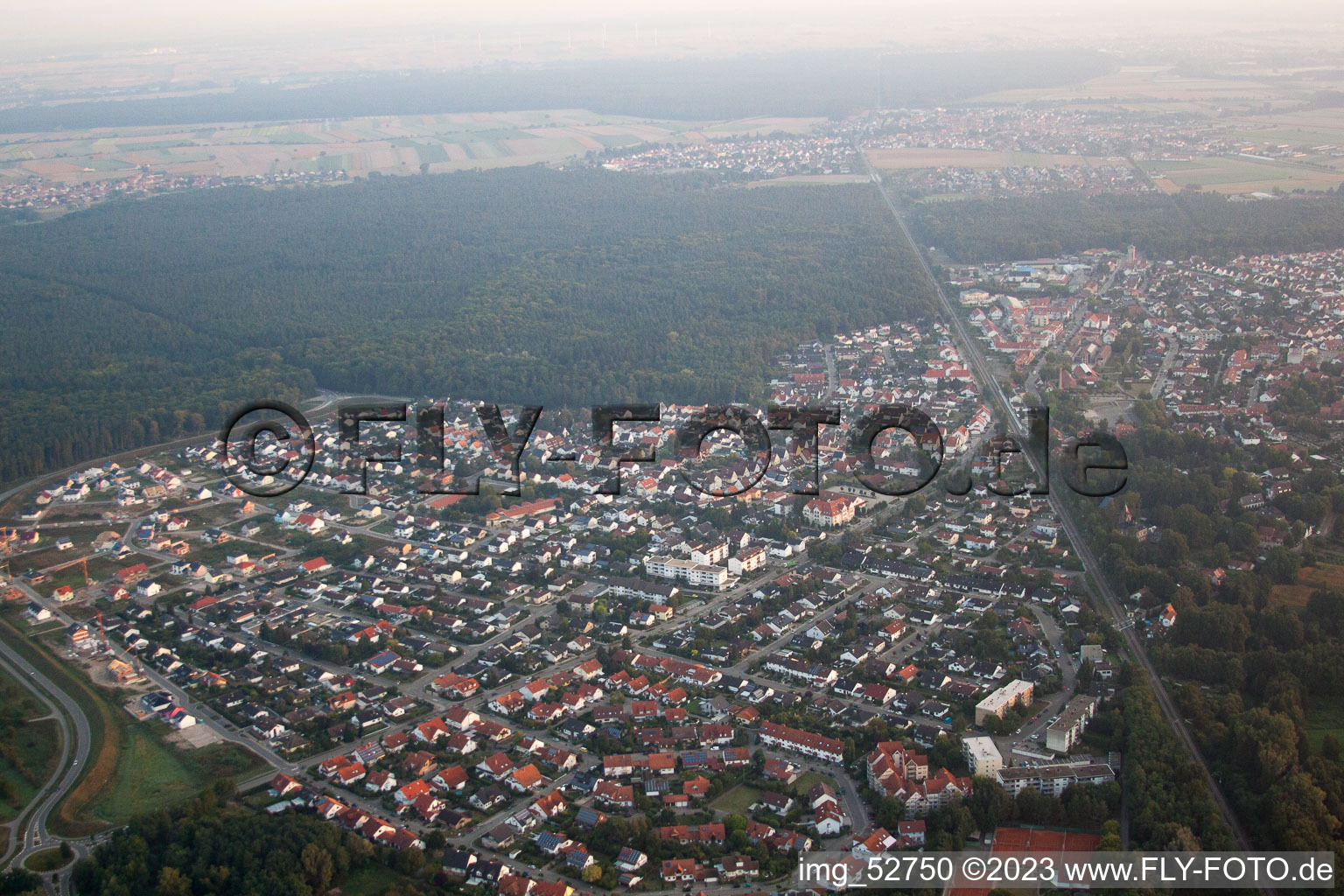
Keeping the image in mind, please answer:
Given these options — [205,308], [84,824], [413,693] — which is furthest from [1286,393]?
[205,308]

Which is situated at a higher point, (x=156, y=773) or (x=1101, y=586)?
(x=1101, y=586)

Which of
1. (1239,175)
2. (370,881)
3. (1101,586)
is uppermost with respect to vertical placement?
(1239,175)

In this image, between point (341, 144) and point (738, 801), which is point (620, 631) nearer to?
point (738, 801)

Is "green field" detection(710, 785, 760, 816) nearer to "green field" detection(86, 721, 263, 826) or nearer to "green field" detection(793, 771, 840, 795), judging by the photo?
"green field" detection(793, 771, 840, 795)

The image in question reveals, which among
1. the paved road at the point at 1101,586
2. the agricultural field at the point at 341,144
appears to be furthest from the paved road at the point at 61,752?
the agricultural field at the point at 341,144

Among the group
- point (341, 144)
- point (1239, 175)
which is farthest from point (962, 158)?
point (341, 144)

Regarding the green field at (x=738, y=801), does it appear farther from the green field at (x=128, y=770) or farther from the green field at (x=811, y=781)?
the green field at (x=128, y=770)

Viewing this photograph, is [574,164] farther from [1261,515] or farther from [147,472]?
[1261,515]
